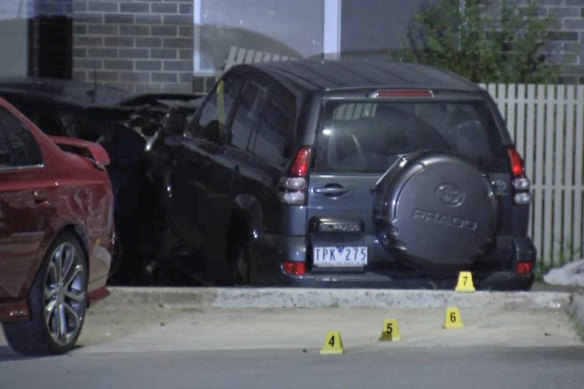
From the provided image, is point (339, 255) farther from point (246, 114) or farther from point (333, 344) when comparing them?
point (246, 114)

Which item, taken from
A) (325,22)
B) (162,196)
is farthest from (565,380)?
(325,22)

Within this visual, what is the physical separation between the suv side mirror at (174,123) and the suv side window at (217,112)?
1.37ft

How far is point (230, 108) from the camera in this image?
38.4ft

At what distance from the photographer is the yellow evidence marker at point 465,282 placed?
34.8 ft

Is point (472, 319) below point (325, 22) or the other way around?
below

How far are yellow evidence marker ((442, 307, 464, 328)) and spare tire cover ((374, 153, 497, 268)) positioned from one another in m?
0.31

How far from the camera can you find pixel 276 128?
35.3 feet

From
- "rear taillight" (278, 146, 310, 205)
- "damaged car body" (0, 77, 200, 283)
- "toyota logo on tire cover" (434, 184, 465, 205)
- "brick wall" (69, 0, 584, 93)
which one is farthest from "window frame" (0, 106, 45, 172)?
"brick wall" (69, 0, 584, 93)

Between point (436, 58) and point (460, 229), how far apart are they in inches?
202

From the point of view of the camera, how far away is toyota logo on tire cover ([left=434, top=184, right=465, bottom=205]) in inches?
403

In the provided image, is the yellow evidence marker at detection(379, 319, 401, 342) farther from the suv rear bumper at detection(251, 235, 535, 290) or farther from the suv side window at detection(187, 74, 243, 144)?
the suv side window at detection(187, 74, 243, 144)

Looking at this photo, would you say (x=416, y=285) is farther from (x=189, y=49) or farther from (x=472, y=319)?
(x=189, y=49)

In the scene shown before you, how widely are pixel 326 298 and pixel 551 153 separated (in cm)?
383

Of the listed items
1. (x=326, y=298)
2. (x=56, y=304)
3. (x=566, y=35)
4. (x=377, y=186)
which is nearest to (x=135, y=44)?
(x=566, y=35)
